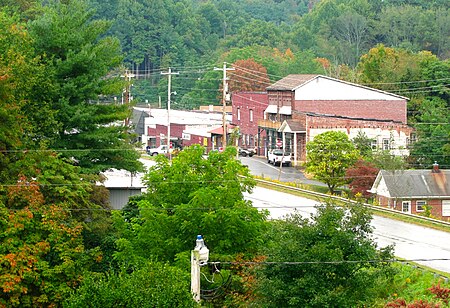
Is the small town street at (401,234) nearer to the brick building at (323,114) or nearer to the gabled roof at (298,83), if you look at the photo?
the brick building at (323,114)

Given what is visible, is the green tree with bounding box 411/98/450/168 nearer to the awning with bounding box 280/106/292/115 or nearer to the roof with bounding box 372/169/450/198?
the roof with bounding box 372/169/450/198

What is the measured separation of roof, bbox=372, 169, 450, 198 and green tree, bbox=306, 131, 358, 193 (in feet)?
16.3

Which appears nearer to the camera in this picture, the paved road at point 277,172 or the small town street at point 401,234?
the small town street at point 401,234

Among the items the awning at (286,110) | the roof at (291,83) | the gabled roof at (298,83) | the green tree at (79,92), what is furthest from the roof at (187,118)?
the green tree at (79,92)

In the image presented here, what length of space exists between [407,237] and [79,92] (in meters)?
13.6

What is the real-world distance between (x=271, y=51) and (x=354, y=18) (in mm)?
21799

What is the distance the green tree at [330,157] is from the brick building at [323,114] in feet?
31.8

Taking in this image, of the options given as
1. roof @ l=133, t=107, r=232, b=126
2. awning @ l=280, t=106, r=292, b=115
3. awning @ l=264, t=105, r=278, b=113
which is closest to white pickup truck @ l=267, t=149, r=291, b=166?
awning @ l=280, t=106, r=292, b=115

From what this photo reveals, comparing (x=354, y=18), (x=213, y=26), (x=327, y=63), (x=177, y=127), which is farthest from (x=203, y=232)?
(x=213, y=26)

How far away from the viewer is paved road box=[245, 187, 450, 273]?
31031 millimetres

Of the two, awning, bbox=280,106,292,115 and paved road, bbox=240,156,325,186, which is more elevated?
awning, bbox=280,106,292,115

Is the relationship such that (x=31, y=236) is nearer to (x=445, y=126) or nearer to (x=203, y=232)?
(x=203, y=232)

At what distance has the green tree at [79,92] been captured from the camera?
36750 mm

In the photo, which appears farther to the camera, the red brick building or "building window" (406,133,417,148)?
the red brick building
